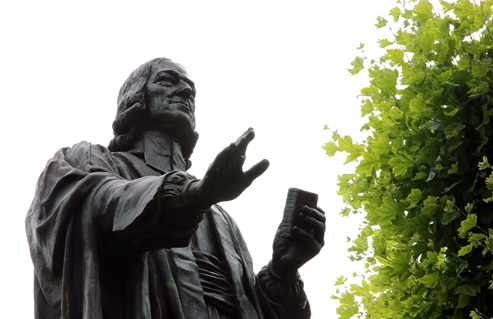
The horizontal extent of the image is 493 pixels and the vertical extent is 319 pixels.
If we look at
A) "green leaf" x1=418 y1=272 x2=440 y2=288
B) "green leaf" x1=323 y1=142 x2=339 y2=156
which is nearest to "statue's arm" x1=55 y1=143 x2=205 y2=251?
"green leaf" x1=418 y1=272 x2=440 y2=288

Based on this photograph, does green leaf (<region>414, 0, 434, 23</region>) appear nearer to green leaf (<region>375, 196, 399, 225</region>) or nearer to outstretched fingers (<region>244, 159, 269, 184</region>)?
green leaf (<region>375, 196, 399, 225</region>)

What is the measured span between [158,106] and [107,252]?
5.09 feet

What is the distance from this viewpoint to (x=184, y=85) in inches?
323

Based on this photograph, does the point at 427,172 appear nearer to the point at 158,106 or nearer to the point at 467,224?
the point at 467,224

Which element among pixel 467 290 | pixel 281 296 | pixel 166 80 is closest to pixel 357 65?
pixel 467 290

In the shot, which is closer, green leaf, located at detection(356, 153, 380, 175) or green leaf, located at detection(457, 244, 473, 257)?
green leaf, located at detection(457, 244, 473, 257)

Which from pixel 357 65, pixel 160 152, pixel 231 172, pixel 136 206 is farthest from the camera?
pixel 357 65

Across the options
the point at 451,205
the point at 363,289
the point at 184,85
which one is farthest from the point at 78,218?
the point at 363,289

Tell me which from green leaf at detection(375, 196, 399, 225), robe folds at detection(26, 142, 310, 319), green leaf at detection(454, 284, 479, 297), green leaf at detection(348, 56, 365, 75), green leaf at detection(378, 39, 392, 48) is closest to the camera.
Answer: robe folds at detection(26, 142, 310, 319)

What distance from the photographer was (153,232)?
6617 mm

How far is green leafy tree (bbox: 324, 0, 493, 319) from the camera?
9547mm

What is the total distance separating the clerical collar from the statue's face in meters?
0.08

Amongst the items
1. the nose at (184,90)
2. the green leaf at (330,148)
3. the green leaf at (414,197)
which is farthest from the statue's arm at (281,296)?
the green leaf at (330,148)

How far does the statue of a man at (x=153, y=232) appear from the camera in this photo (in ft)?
21.5
